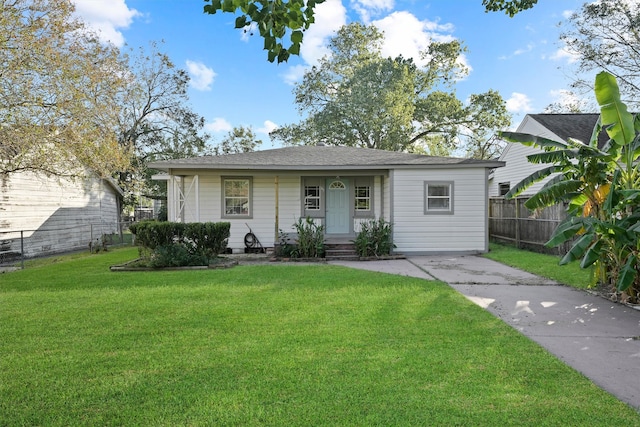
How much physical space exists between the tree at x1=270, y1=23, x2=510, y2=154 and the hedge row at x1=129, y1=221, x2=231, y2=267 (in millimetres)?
17160

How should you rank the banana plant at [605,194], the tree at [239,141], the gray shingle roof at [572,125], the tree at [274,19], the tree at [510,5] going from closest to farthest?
the tree at [274,19] → the tree at [510,5] → the banana plant at [605,194] → the gray shingle roof at [572,125] → the tree at [239,141]

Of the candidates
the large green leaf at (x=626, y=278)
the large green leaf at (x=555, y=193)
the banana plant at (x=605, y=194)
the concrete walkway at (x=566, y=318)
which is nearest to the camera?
the concrete walkway at (x=566, y=318)

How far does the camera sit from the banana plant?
5645mm

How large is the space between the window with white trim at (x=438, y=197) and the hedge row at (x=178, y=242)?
6.25m

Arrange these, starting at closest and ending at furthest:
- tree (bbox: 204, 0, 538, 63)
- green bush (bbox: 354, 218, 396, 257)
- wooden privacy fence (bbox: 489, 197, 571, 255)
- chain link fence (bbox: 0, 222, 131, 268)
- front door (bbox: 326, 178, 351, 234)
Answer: tree (bbox: 204, 0, 538, 63) < green bush (bbox: 354, 218, 396, 257) < wooden privacy fence (bbox: 489, 197, 571, 255) < chain link fence (bbox: 0, 222, 131, 268) < front door (bbox: 326, 178, 351, 234)

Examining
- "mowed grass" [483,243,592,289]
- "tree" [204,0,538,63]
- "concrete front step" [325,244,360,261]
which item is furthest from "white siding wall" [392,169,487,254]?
"tree" [204,0,538,63]

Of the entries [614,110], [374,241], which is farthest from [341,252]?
[614,110]

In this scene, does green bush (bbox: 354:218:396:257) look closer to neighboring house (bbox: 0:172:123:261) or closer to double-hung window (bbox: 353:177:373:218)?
double-hung window (bbox: 353:177:373:218)

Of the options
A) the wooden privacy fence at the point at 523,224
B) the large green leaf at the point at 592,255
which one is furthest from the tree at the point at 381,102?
the large green leaf at the point at 592,255

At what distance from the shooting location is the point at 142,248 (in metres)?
9.99

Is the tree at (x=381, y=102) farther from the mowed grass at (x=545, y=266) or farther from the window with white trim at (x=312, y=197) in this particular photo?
the mowed grass at (x=545, y=266)

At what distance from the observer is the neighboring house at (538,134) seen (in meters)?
15.2

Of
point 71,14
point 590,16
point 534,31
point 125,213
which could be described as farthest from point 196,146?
point 590,16

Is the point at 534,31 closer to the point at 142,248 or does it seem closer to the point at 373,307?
the point at 373,307
